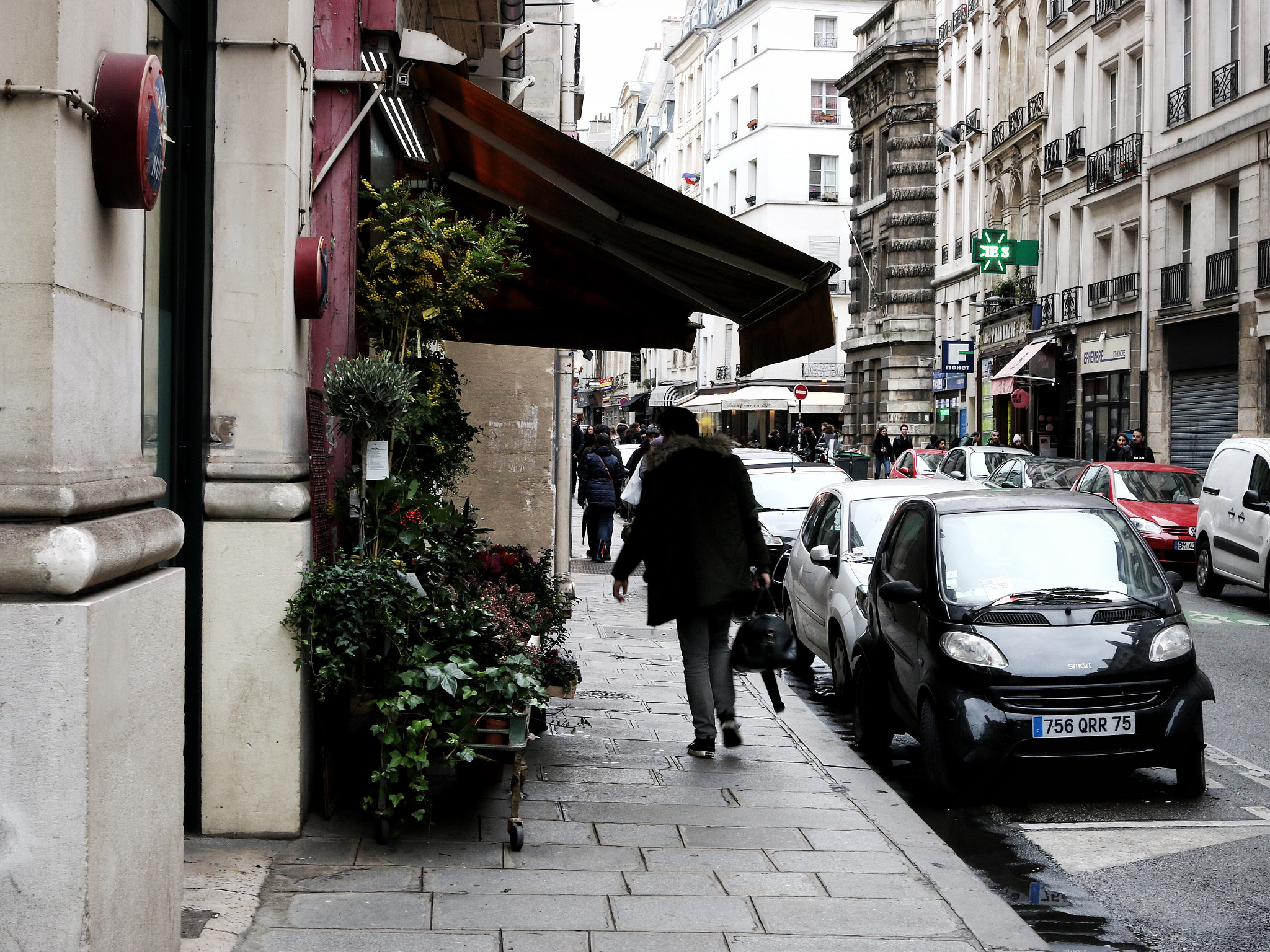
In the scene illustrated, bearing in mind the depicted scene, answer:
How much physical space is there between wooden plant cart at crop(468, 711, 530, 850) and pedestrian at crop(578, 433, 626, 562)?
1517cm

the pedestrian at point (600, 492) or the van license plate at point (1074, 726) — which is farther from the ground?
the pedestrian at point (600, 492)

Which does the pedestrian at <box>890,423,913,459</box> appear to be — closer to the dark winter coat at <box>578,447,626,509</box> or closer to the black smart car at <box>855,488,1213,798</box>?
the dark winter coat at <box>578,447,626,509</box>

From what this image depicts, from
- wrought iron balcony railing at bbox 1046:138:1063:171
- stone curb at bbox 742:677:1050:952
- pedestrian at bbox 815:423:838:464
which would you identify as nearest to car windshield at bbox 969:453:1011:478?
pedestrian at bbox 815:423:838:464

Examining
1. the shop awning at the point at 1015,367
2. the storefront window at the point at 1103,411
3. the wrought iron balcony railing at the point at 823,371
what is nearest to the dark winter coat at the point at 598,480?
the storefront window at the point at 1103,411

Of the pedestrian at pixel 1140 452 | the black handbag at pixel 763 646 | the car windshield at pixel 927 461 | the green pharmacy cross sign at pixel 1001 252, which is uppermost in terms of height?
the green pharmacy cross sign at pixel 1001 252

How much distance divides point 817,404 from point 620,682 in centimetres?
5731

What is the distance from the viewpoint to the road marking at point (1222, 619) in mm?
15133

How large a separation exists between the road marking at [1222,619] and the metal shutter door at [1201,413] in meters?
14.8

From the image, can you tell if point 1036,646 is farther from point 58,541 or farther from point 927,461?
point 927,461

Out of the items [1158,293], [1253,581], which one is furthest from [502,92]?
[1158,293]

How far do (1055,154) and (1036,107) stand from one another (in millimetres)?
2619

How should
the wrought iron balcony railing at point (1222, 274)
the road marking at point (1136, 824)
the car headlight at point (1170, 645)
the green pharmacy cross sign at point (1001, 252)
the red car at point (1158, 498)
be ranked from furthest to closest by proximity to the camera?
the green pharmacy cross sign at point (1001, 252) < the wrought iron balcony railing at point (1222, 274) < the red car at point (1158, 498) < the car headlight at point (1170, 645) < the road marking at point (1136, 824)

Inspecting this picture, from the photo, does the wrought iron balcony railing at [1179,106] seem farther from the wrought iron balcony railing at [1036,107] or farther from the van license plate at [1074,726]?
the van license plate at [1074,726]

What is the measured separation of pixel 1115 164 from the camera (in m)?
36.2
